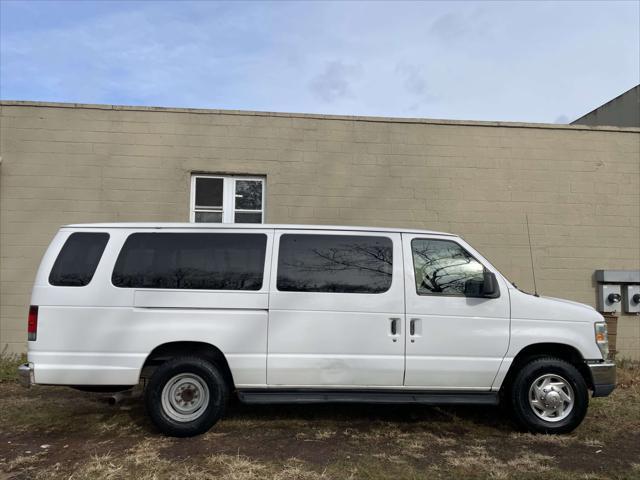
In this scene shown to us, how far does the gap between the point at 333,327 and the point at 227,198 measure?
437 centimetres

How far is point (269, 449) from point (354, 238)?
2130mm

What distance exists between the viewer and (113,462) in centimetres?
436

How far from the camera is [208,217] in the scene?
8648 mm

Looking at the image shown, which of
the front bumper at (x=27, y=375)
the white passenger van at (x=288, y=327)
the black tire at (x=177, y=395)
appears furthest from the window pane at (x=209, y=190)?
the front bumper at (x=27, y=375)

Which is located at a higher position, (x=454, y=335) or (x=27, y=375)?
(x=454, y=335)

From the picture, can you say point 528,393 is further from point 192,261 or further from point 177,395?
point 192,261

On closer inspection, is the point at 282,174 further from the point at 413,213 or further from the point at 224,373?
the point at 224,373

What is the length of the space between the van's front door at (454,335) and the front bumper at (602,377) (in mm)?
905

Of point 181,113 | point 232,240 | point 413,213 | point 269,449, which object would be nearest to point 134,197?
point 181,113

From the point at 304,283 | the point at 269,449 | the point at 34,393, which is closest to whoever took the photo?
the point at 269,449

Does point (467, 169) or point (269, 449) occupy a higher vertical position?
point (467, 169)

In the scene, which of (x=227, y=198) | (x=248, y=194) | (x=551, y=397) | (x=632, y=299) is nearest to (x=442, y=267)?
(x=551, y=397)

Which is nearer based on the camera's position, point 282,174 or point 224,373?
point 224,373

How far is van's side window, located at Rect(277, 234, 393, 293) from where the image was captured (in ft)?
16.4
